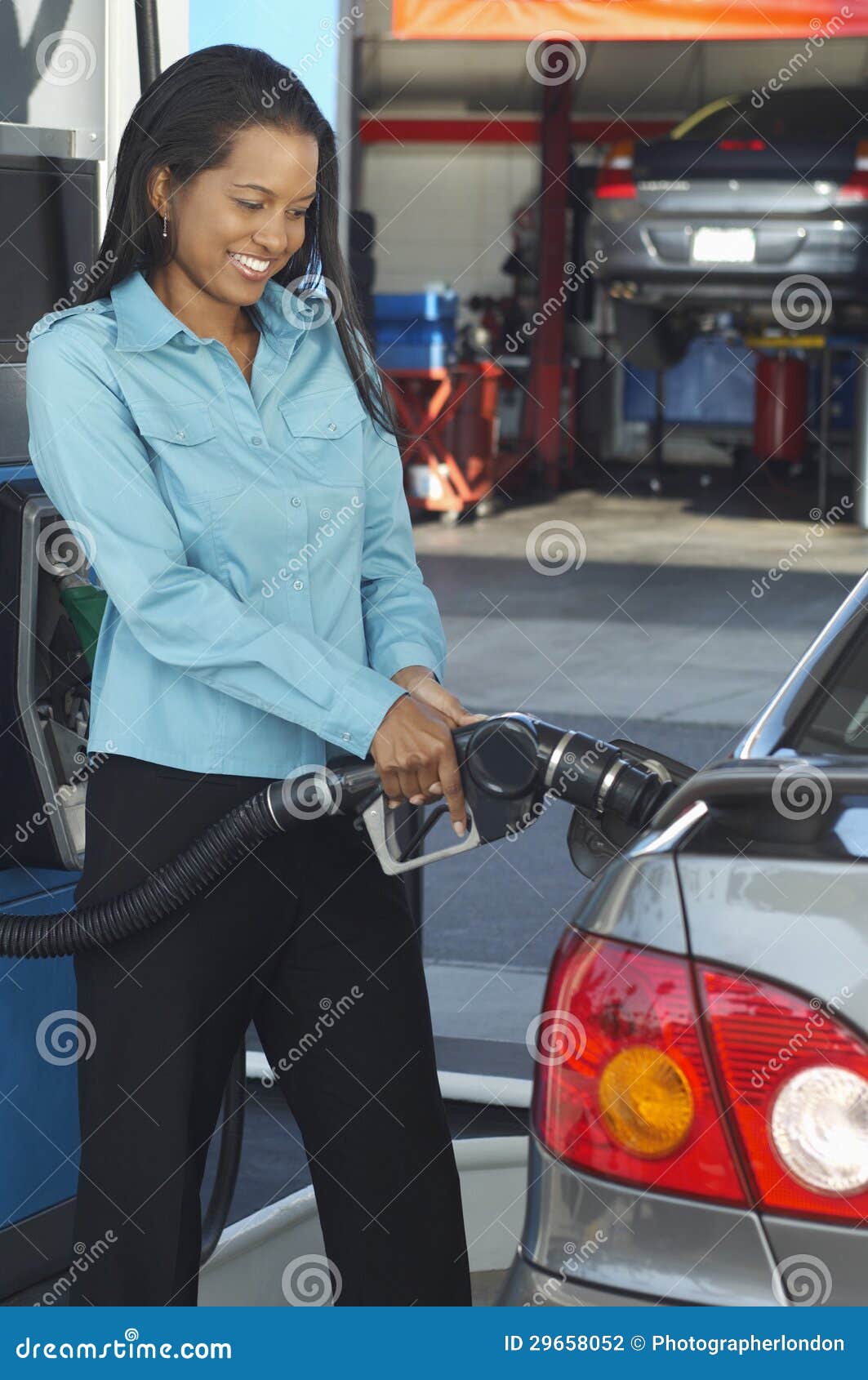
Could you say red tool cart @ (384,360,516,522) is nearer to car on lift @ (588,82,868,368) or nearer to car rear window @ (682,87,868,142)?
car on lift @ (588,82,868,368)

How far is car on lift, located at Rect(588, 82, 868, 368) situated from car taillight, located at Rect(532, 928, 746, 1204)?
32.5 ft

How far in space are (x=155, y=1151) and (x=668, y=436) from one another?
16.1 meters

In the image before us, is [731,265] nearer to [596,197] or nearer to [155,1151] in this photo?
[596,197]

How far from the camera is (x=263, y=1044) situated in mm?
1894

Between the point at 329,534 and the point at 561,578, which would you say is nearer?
the point at 329,534

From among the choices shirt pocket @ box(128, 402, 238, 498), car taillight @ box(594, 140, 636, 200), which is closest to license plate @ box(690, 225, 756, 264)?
car taillight @ box(594, 140, 636, 200)

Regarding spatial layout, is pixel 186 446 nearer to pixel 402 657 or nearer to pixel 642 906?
pixel 402 657

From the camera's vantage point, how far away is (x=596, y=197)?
36.8 ft

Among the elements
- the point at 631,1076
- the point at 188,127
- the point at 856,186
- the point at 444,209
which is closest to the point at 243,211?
the point at 188,127

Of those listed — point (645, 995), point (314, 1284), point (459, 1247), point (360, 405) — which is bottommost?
point (314, 1284)

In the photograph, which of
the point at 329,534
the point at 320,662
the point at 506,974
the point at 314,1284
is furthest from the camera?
the point at 506,974

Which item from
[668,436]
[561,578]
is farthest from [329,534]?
Result: [668,436]

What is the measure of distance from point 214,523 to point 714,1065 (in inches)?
31.3

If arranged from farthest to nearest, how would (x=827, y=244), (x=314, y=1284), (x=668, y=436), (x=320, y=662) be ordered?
(x=668, y=436)
(x=827, y=244)
(x=314, y=1284)
(x=320, y=662)
